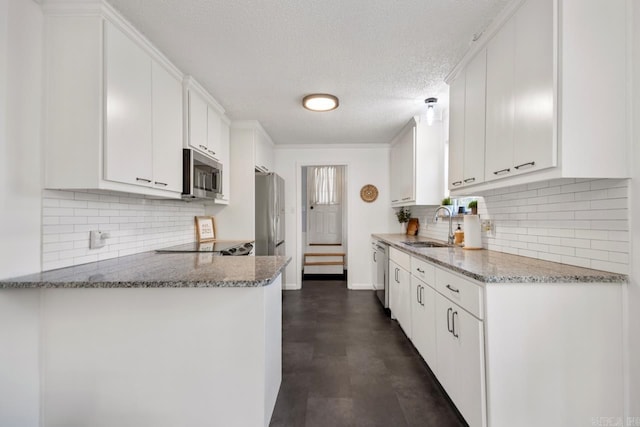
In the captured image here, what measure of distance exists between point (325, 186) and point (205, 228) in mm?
3482

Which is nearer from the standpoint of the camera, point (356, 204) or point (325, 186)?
point (356, 204)

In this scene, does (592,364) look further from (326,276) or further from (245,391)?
(326,276)

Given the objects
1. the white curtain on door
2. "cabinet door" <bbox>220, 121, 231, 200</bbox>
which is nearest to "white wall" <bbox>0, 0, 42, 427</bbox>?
"cabinet door" <bbox>220, 121, 231, 200</bbox>

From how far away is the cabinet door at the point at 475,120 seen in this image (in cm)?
194

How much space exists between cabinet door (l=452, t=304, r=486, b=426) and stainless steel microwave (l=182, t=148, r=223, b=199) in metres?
2.16

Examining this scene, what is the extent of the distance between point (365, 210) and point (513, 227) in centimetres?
270

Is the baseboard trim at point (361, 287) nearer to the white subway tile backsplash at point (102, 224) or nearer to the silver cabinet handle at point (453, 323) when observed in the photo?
the white subway tile backsplash at point (102, 224)

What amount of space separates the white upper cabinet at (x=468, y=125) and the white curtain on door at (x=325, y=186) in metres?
4.17

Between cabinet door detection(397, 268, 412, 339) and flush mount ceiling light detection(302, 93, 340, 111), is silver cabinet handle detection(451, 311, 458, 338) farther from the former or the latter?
flush mount ceiling light detection(302, 93, 340, 111)

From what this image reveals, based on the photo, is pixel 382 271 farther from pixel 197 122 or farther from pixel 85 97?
pixel 85 97

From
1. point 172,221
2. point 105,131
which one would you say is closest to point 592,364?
point 105,131

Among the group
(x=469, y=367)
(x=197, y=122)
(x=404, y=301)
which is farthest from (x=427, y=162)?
(x=197, y=122)

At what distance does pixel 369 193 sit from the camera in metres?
4.72

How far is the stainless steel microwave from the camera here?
245 cm
